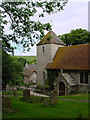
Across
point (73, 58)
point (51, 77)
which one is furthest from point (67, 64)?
point (51, 77)

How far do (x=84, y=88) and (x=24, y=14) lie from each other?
15382 mm

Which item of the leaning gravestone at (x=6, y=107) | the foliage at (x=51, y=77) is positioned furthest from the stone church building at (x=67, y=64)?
the leaning gravestone at (x=6, y=107)

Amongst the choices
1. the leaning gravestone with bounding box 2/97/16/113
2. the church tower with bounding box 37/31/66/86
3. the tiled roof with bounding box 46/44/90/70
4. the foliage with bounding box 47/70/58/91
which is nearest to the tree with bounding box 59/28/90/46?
the church tower with bounding box 37/31/66/86

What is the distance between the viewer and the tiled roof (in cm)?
2176

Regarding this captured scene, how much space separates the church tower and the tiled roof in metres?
1.34

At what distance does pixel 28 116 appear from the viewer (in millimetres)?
8562

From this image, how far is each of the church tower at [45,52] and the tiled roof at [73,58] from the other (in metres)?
1.34

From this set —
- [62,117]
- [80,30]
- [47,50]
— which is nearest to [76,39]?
[80,30]

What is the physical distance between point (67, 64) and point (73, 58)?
150 centimetres

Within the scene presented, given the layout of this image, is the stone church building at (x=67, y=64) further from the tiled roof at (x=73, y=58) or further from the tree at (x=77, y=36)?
the tree at (x=77, y=36)

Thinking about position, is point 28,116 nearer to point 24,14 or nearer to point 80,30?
point 24,14

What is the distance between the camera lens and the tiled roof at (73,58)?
857 inches

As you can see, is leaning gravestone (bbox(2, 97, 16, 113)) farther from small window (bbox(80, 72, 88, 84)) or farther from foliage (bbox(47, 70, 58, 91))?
foliage (bbox(47, 70, 58, 91))

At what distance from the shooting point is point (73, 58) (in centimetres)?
2369
